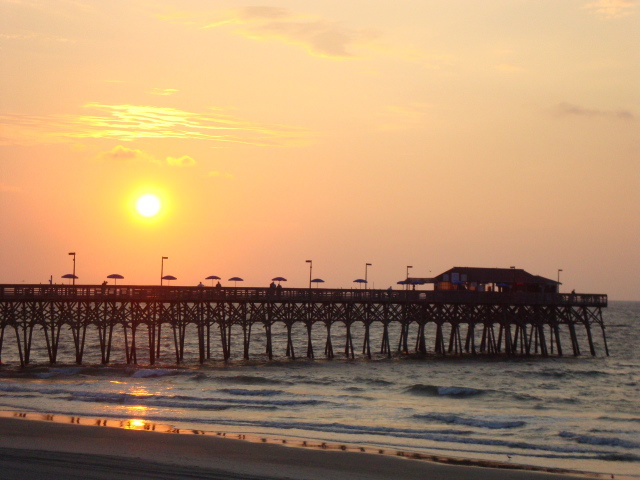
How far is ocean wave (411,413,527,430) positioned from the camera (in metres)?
27.8

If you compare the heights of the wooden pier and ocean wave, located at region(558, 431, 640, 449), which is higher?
the wooden pier

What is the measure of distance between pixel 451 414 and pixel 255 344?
51.5 meters

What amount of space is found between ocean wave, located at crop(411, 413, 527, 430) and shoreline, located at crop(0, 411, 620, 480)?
21.6 feet

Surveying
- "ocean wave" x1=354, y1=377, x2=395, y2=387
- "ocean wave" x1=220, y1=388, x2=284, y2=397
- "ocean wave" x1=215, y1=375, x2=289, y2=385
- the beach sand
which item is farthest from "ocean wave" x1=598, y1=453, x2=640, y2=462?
"ocean wave" x1=215, y1=375, x2=289, y2=385

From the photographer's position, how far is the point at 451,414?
30.3m

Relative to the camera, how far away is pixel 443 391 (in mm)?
37500

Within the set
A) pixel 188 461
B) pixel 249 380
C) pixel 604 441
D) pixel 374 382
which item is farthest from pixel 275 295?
pixel 188 461

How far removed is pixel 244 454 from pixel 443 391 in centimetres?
1831

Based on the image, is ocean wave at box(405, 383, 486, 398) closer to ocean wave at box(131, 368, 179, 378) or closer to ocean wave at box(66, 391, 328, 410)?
ocean wave at box(66, 391, 328, 410)

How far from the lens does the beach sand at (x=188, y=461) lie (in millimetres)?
18094

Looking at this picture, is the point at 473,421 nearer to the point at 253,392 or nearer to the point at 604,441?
the point at 604,441

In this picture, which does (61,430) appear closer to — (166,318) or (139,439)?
(139,439)

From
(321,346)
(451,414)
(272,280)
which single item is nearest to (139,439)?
(451,414)

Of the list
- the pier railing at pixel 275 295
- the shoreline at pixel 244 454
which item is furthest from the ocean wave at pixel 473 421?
the pier railing at pixel 275 295
